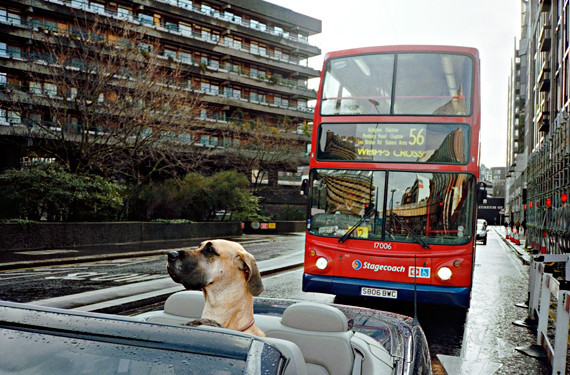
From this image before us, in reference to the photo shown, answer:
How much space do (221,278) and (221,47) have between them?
5555 cm

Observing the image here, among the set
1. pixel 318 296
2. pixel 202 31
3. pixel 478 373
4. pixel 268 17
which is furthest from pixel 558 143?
pixel 268 17

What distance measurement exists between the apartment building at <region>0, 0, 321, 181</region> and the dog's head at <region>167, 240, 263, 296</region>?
40062mm

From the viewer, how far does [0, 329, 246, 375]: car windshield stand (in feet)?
4.83

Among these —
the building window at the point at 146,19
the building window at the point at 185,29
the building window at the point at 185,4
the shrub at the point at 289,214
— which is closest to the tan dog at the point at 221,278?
the shrub at the point at 289,214

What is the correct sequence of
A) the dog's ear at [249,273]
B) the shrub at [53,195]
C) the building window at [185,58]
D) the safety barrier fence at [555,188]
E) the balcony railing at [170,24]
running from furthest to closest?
the building window at [185,58], the balcony railing at [170,24], the shrub at [53,195], the safety barrier fence at [555,188], the dog's ear at [249,273]

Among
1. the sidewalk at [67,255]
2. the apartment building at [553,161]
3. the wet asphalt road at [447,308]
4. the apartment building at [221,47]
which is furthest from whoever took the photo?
the apartment building at [221,47]

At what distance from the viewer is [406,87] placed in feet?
27.2

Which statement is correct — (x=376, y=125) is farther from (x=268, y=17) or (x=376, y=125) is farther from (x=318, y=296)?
(x=268, y=17)

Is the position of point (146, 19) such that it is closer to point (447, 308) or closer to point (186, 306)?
point (447, 308)

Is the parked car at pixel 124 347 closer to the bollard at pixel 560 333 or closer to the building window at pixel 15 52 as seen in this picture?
the bollard at pixel 560 333

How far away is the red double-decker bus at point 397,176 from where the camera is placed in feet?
26.1

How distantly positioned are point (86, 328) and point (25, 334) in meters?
0.24

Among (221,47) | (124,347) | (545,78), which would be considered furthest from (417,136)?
(221,47)

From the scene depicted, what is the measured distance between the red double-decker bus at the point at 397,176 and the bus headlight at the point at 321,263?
0.7 inches
